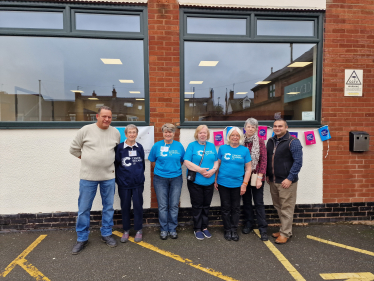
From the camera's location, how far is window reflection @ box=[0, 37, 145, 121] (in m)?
4.04

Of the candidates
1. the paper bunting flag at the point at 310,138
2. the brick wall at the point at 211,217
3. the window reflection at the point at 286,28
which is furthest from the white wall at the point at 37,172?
the window reflection at the point at 286,28

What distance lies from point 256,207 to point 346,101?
2.52 meters

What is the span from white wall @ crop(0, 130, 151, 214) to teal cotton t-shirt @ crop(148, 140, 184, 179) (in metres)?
1.46

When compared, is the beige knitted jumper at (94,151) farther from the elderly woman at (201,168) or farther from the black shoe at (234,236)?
the black shoe at (234,236)

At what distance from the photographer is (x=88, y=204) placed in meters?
3.39

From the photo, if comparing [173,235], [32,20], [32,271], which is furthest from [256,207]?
[32,20]

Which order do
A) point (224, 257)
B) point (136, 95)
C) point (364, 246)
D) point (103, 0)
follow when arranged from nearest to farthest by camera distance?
point (224, 257)
point (364, 246)
point (103, 0)
point (136, 95)

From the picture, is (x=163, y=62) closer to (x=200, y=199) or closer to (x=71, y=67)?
(x=71, y=67)

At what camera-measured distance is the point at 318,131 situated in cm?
421

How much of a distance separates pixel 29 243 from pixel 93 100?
2.45m

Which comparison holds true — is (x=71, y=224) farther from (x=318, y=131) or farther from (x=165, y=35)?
(x=318, y=131)

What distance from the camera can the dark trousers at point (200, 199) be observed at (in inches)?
142

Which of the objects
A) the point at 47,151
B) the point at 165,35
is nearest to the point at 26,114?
the point at 47,151

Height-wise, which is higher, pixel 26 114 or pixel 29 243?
pixel 26 114
